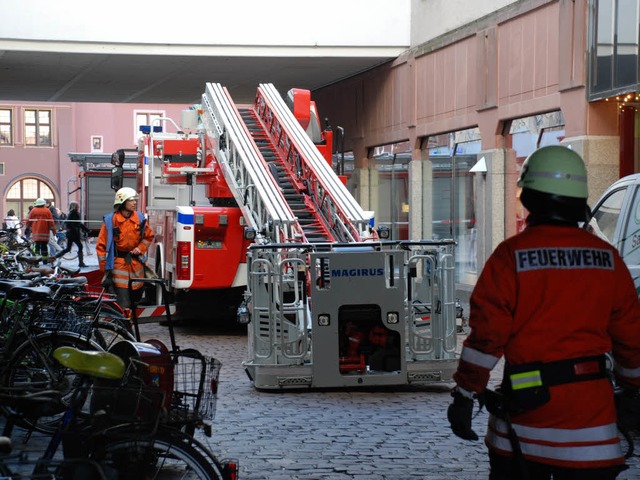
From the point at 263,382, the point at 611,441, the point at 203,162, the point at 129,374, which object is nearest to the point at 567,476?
the point at 611,441

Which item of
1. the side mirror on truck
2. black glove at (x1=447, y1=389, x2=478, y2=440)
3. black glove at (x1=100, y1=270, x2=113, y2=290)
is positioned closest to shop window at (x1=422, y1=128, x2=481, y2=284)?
the side mirror on truck

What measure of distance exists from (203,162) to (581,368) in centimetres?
1279

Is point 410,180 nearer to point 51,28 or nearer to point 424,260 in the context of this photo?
point 51,28

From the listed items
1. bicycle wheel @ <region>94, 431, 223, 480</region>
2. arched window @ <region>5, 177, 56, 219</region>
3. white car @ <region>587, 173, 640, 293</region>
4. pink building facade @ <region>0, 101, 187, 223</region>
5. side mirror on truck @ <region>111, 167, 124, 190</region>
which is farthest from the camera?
pink building facade @ <region>0, 101, 187, 223</region>

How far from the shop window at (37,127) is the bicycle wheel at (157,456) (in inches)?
2176

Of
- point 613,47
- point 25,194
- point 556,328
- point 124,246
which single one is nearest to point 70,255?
point 25,194

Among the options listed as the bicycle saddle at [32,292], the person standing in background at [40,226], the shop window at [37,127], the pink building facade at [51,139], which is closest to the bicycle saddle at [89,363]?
the bicycle saddle at [32,292]

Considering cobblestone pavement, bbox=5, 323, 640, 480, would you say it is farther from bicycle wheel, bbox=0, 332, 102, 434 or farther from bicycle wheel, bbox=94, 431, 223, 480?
bicycle wheel, bbox=94, 431, 223, 480

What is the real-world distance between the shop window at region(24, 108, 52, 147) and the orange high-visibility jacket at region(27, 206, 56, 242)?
2957cm

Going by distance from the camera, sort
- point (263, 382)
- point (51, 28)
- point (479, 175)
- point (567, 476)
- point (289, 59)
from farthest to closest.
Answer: point (289, 59) → point (51, 28) → point (479, 175) → point (263, 382) → point (567, 476)

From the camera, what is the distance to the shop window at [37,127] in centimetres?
5831

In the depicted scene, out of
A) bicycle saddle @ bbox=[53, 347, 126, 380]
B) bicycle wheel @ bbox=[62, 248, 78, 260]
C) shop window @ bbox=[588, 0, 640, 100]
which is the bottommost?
bicycle wheel @ bbox=[62, 248, 78, 260]

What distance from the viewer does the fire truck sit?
1016 centimetres

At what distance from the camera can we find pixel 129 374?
548 cm
